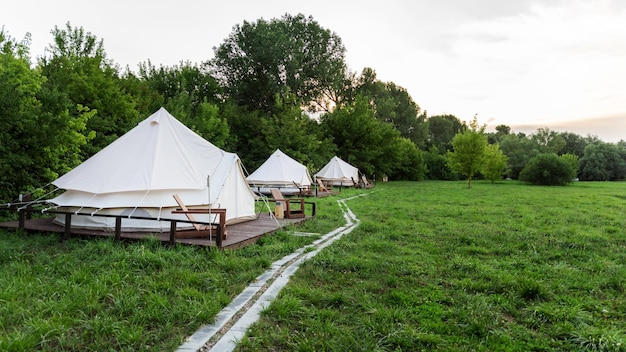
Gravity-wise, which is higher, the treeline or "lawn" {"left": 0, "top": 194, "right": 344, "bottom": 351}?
the treeline

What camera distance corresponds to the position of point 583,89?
15.0m

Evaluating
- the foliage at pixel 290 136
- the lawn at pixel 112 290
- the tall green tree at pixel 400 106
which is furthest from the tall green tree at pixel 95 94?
the tall green tree at pixel 400 106

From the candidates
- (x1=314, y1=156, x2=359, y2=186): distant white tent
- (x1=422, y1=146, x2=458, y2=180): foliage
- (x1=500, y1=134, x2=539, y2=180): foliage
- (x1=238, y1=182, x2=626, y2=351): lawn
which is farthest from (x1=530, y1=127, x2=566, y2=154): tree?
(x1=238, y1=182, x2=626, y2=351): lawn

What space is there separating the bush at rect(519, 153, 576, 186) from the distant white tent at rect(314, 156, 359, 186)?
20.0 meters

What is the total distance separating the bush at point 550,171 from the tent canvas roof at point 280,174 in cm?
2770

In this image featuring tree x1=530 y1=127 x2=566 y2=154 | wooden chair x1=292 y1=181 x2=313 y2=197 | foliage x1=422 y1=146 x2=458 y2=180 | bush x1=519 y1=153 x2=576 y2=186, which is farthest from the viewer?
tree x1=530 y1=127 x2=566 y2=154

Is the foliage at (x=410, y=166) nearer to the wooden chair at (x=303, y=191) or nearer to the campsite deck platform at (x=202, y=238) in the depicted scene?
the wooden chair at (x=303, y=191)

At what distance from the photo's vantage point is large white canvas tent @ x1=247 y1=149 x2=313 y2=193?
21.1 m

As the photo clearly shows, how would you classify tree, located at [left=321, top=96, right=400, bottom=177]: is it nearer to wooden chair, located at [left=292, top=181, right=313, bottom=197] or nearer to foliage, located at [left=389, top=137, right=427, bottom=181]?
foliage, located at [left=389, top=137, right=427, bottom=181]

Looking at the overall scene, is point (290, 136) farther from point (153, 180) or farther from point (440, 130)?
point (440, 130)

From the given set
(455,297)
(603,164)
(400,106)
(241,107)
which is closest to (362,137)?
(241,107)

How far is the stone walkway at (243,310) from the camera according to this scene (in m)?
3.42

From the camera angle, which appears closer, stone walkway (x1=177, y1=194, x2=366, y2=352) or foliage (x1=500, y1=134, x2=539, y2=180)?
stone walkway (x1=177, y1=194, x2=366, y2=352)

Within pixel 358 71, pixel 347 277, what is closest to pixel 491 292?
pixel 347 277
